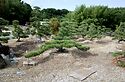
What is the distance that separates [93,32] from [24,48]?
4126 mm

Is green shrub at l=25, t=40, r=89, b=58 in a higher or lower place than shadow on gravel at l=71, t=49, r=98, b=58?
higher

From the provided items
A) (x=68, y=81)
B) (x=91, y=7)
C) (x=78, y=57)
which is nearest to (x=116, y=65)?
(x=78, y=57)

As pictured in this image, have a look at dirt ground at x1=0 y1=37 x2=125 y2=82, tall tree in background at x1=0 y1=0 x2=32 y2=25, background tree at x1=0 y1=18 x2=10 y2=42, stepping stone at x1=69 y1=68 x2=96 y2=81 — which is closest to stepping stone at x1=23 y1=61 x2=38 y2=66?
dirt ground at x1=0 y1=37 x2=125 y2=82

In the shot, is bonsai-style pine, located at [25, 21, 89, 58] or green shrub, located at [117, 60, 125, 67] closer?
green shrub, located at [117, 60, 125, 67]

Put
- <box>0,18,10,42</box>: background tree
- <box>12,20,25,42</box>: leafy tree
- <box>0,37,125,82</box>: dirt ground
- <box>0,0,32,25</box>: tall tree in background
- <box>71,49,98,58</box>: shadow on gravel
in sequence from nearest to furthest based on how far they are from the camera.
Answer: <box>0,37,125,82</box>: dirt ground
<box>71,49,98,58</box>: shadow on gravel
<box>0,18,10,42</box>: background tree
<box>12,20,25,42</box>: leafy tree
<box>0,0,32,25</box>: tall tree in background

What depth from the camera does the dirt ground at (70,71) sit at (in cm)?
677

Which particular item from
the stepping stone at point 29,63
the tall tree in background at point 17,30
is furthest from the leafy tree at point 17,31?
the stepping stone at point 29,63

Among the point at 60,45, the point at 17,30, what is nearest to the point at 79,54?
the point at 60,45

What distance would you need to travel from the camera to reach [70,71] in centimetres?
729

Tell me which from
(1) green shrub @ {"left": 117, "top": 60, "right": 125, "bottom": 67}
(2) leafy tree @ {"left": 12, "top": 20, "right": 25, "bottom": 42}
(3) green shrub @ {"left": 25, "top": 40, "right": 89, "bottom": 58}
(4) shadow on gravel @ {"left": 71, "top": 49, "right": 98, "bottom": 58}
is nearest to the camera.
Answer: (1) green shrub @ {"left": 117, "top": 60, "right": 125, "bottom": 67}

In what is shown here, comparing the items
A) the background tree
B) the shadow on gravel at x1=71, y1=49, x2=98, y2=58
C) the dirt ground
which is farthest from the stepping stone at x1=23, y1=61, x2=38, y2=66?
the background tree

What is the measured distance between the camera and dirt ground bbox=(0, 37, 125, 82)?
6.77 m

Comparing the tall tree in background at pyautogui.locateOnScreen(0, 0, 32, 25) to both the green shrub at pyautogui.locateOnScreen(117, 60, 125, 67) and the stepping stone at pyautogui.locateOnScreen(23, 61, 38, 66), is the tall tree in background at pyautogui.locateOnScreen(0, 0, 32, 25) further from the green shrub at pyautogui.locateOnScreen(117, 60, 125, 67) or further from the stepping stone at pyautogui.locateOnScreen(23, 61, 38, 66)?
the green shrub at pyautogui.locateOnScreen(117, 60, 125, 67)

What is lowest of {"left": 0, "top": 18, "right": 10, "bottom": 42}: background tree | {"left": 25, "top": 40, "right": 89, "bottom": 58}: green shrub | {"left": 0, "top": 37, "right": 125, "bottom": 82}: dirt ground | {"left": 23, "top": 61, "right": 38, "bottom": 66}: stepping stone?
{"left": 0, "top": 37, "right": 125, "bottom": 82}: dirt ground
